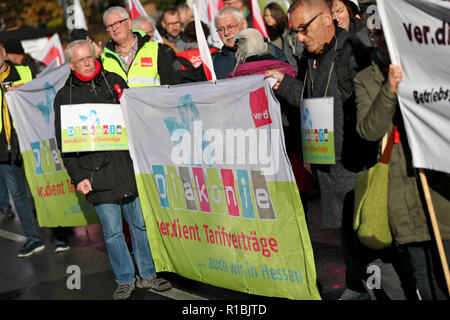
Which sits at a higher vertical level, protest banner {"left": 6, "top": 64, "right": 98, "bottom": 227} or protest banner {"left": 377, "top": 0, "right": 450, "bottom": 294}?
protest banner {"left": 377, "top": 0, "right": 450, "bottom": 294}

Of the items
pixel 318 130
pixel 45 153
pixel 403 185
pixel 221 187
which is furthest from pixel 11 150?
pixel 403 185

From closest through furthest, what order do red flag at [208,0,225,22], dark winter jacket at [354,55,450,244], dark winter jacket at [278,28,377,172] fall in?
dark winter jacket at [354,55,450,244] → dark winter jacket at [278,28,377,172] → red flag at [208,0,225,22]

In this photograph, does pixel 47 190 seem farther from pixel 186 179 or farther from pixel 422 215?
pixel 422 215

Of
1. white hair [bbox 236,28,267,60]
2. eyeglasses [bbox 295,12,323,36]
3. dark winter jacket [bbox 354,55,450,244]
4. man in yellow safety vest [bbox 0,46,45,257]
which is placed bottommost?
man in yellow safety vest [bbox 0,46,45,257]

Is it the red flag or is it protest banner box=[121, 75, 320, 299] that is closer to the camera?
protest banner box=[121, 75, 320, 299]

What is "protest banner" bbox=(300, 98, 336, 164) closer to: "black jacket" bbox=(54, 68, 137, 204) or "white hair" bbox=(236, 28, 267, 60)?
"white hair" bbox=(236, 28, 267, 60)

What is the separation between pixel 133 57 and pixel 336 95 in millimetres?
2966

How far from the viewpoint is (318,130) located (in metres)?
4.60

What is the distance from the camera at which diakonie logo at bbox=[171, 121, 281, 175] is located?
485 cm

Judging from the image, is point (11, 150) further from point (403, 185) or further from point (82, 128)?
point (403, 185)

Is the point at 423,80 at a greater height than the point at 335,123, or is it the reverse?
the point at 423,80

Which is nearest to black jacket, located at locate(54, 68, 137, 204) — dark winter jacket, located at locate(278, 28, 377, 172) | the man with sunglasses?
the man with sunglasses

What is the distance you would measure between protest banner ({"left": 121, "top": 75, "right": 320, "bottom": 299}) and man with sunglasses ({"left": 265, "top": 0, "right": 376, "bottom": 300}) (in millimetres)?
226

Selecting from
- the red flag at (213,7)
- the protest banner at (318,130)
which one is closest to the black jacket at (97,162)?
the protest banner at (318,130)
